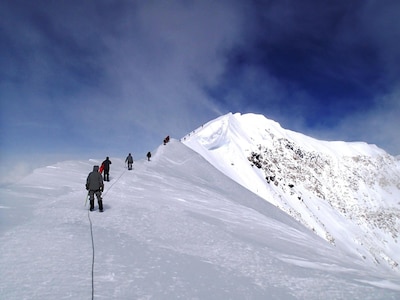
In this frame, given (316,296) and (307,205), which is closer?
(316,296)

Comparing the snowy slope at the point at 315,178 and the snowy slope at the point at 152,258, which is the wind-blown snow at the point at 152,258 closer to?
the snowy slope at the point at 152,258

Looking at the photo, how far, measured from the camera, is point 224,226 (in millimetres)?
11711

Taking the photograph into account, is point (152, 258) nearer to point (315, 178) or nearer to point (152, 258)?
point (152, 258)

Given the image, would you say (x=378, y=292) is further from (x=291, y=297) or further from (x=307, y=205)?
(x=307, y=205)

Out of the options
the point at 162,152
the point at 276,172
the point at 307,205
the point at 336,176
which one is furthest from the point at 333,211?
the point at 162,152

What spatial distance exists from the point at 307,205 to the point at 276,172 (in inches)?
484

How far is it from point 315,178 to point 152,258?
100453 mm

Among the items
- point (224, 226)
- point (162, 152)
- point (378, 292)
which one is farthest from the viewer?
point (162, 152)

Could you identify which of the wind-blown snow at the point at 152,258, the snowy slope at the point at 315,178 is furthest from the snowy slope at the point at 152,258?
the snowy slope at the point at 315,178

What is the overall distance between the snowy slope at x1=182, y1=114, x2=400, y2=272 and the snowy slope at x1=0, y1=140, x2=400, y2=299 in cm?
5062

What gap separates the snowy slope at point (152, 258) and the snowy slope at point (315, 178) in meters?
50.6

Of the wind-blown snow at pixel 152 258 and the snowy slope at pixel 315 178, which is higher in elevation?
the snowy slope at pixel 315 178

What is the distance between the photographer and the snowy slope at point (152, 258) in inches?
208

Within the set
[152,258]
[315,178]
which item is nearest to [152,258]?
[152,258]
